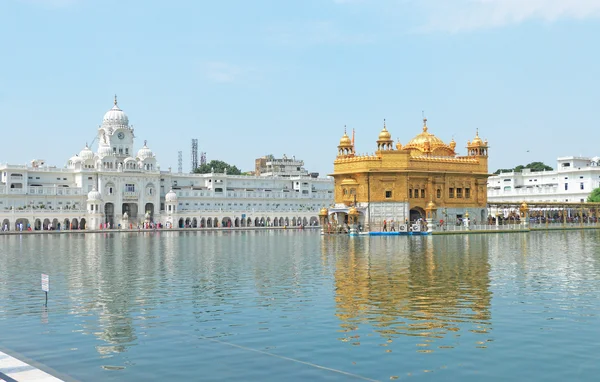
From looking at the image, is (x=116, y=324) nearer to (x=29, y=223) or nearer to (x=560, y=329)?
(x=560, y=329)

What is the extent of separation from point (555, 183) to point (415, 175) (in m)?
48.7

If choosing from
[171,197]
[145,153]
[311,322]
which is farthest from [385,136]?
[311,322]

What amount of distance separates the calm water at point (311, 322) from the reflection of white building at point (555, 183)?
77163 mm

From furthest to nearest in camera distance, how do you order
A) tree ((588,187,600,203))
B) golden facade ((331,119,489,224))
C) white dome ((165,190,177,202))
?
white dome ((165,190,177,202)) → tree ((588,187,600,203)) → golden facade ((331,119,489,224))

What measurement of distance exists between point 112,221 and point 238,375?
88561 mm

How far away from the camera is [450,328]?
15086 mm

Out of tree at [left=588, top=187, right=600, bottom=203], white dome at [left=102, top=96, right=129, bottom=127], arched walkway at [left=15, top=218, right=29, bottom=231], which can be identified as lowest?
arched walkway at [left=15, top=218, right=29, bottom=231]

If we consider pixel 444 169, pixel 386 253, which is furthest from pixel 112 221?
pixel 386 253

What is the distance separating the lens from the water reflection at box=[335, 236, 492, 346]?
50.9 ft

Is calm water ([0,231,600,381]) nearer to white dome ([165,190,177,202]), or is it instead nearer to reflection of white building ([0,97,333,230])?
reflection of white building ([0,97,333,230])

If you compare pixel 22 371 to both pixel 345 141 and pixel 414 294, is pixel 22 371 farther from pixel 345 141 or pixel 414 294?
pixel 345 141

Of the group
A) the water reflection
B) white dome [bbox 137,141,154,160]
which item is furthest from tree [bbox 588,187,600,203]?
the water reflection

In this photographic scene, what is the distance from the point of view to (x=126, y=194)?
9756cm

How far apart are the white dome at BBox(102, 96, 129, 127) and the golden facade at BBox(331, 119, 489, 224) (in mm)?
44415
